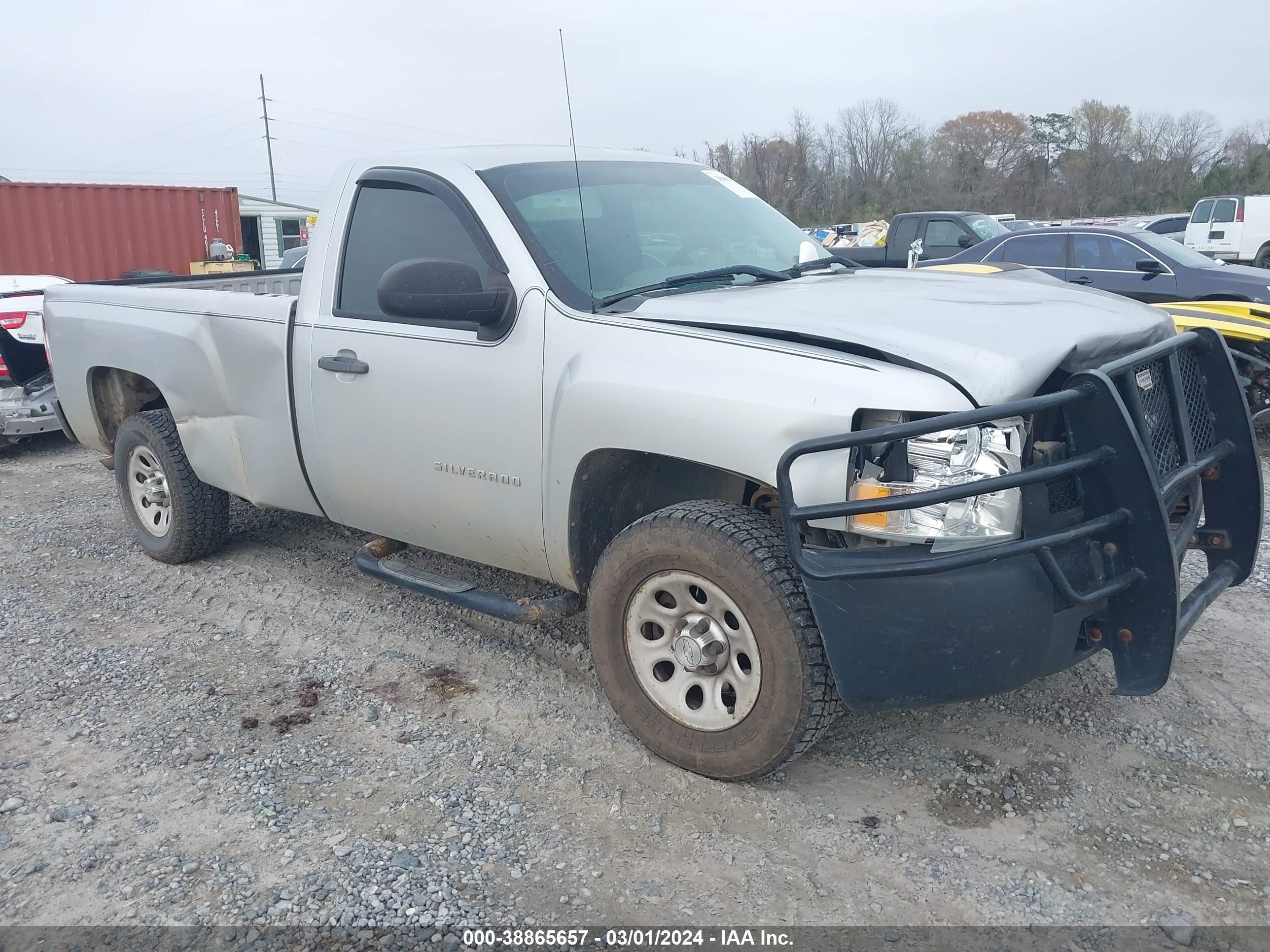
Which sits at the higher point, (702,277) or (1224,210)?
(1224,210)

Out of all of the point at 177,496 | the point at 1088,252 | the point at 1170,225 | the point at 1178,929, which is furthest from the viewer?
the point at 1170,225

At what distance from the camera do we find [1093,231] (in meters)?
10.6

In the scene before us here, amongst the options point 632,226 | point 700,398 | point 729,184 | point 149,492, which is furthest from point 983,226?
point 700,398

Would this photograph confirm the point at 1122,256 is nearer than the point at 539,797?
No

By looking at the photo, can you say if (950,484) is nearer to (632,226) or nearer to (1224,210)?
(632,226)

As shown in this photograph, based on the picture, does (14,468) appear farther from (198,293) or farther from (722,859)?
(722,859)

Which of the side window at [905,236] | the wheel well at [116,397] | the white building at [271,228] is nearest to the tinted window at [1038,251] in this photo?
the side window at [905,236]

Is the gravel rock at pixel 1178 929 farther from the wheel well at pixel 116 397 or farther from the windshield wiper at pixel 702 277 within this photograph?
the wheel well at pixel 116 397

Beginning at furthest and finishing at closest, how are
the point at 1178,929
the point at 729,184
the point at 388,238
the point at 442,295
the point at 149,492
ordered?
the point at 149,492 → the point at 729,184 → the point at 388,238 → the point at 442,295 → the point at 1178,929

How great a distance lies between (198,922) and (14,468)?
6.50m

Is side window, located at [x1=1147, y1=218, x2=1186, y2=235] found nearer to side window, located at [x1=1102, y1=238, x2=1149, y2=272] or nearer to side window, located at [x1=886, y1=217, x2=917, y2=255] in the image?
side window, located at [x1=886, y1=217, x2=917, y2=255]

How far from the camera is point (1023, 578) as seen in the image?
261 cm

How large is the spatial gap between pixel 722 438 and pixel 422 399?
131 cm

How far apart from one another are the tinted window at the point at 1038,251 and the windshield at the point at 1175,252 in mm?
772
